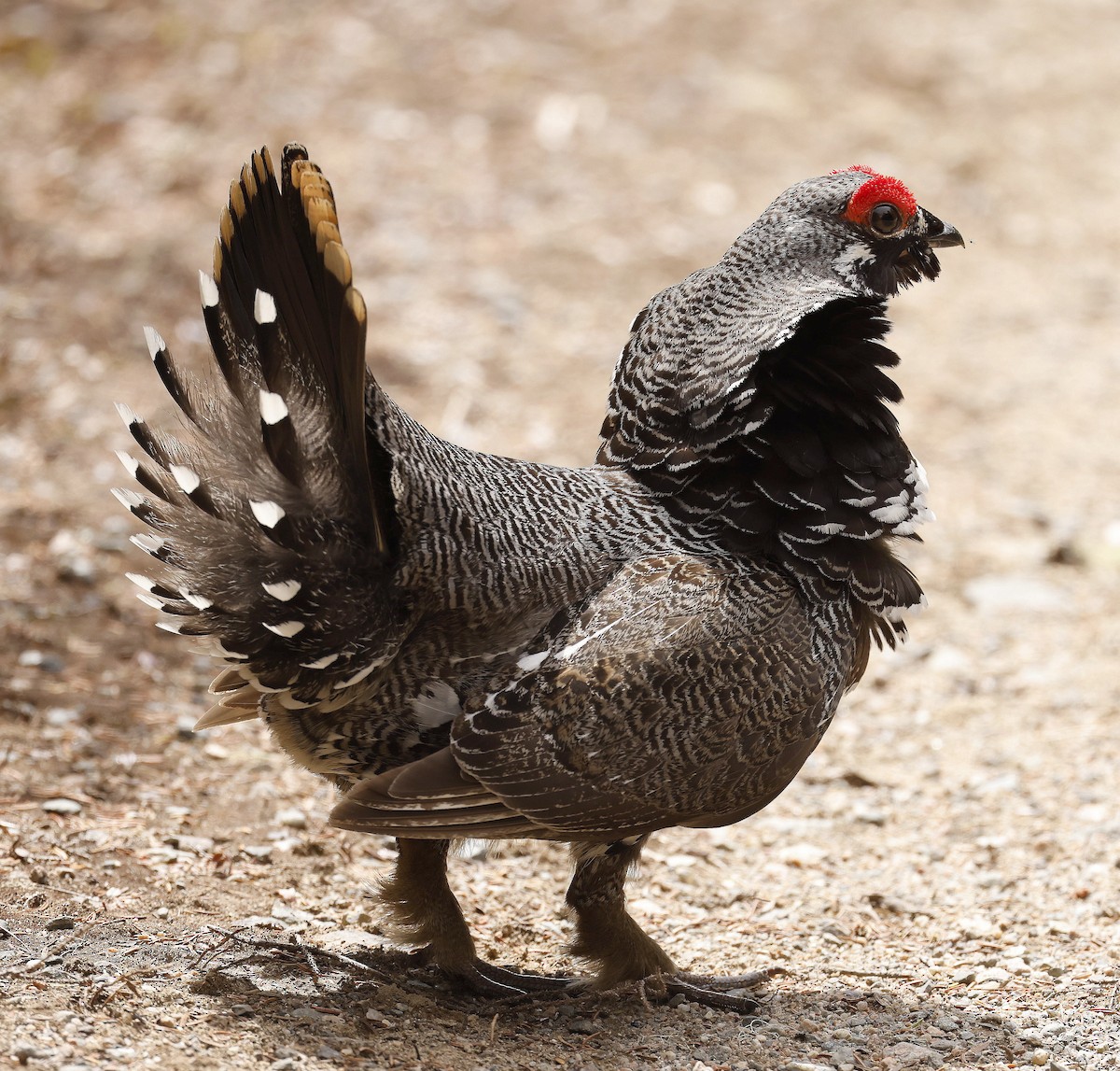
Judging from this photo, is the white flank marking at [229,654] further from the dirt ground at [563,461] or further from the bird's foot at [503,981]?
the bird's foot at [503,981]

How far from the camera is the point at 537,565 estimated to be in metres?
4.56

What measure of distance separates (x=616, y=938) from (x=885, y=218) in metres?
3.02

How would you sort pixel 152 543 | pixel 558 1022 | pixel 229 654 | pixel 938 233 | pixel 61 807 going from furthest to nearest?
pixel 61 807 → pixel 938 233 → pixel 558 1022 → pixel 152 543 → pixel 229 654

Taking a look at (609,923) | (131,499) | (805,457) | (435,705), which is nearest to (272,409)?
(131,499)

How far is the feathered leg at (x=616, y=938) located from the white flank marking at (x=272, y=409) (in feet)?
6.12

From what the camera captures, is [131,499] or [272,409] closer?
[272,409]

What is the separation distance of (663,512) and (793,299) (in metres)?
0.95

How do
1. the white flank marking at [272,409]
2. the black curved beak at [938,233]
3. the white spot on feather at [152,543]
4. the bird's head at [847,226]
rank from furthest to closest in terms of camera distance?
the black curved beak at [938,233], the bird's head at [847,226], the white spot on feather at [152,543], the white flank marking at [272,409]

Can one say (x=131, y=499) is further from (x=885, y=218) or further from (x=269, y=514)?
(x=885, y=218)

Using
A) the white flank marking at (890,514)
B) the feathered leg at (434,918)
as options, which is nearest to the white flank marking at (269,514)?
the feathered leg at (434,918)

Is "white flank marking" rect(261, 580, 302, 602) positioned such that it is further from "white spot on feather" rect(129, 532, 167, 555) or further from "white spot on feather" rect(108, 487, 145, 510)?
"white spot on feather" rect(108, 487, 145, 510)

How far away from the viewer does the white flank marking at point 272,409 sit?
414 centimetres

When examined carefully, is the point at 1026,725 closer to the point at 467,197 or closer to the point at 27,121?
the point at 467,197

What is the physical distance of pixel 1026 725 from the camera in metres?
7.10
